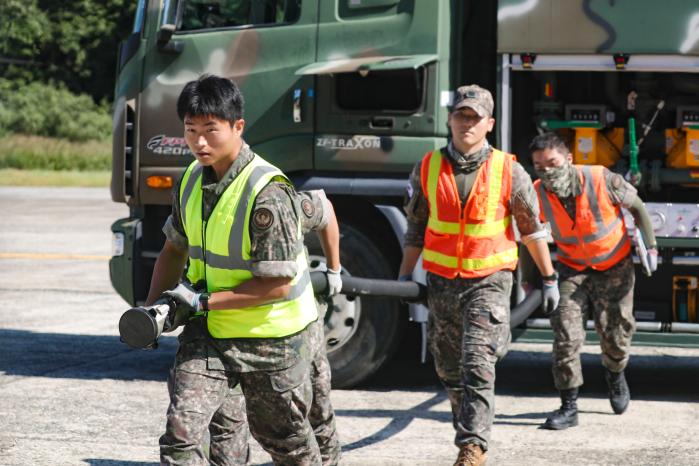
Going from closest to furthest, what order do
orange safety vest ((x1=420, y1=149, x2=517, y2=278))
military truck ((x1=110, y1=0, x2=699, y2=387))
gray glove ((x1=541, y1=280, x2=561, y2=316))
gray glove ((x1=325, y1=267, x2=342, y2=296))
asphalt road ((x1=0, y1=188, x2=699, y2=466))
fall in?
1. gray glove ((x1=325, y1=267, x2=342, y2=296))
2. orange safety vest ((x1=420, y1=149, x2=517, y2=278))
3. gray glove ((x1=541, y1=280, x2=561, y2=316))
4. asphalt road ((x1=0, y1=188, x2=699, y2=466))
5. military truck ((x1=110, y1=0, x2=699, y2=387))

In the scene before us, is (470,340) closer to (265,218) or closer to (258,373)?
(258,373)

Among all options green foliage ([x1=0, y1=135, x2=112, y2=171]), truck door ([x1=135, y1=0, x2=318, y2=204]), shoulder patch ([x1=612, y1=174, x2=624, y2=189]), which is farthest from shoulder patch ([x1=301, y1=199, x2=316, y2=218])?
green foliage ([x1=0, y1=135, x2=112, y2=171])

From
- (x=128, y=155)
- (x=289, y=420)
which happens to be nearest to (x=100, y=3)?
(x=128, y=155)

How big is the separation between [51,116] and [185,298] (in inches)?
1666

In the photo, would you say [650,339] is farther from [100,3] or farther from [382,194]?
[100,3]

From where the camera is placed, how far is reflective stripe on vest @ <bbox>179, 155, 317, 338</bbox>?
4.47 m

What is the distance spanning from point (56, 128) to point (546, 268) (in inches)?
1598

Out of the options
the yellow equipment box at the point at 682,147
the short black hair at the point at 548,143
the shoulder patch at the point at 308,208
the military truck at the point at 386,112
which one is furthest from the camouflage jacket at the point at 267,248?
the yellow equipment box at the point at 682,147

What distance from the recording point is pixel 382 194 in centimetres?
A: 829

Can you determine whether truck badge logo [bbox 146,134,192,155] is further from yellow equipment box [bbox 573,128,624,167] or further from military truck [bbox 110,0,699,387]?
yellow equipment box [bbox 573,128,624,167]

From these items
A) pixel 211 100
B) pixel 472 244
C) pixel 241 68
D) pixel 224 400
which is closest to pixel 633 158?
pixel 472 244

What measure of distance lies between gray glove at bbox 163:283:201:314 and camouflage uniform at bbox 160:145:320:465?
0.15 m

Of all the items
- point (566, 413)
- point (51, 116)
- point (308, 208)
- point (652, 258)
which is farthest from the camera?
point (51, 116)

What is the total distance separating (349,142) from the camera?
27.4 feet
